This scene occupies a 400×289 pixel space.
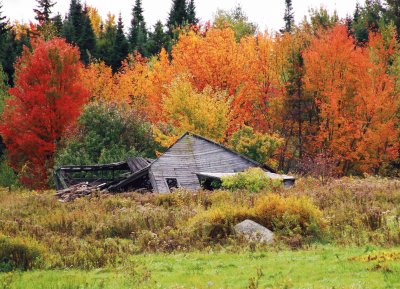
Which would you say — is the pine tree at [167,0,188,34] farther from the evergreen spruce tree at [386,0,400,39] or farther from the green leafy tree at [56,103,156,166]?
the green leafy tree at [56,103,156,166]

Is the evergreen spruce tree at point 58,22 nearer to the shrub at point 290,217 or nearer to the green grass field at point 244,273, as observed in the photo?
the shrub at point 290,217

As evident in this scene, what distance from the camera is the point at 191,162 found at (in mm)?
33812

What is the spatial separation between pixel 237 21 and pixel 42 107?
150 feet

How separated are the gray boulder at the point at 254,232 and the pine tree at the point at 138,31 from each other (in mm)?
64764

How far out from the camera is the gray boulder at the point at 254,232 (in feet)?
54.4

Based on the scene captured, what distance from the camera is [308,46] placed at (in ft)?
166

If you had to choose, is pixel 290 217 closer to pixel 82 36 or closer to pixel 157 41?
pixel 82 36

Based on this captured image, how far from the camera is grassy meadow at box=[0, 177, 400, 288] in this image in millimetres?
11906

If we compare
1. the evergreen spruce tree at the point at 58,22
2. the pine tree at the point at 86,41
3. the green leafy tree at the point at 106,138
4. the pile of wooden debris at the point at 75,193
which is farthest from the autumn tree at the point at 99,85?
the pile of wooden debris at the point at 75,193

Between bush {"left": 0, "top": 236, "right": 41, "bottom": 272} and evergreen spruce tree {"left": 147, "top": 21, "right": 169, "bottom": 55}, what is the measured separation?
6915 cm

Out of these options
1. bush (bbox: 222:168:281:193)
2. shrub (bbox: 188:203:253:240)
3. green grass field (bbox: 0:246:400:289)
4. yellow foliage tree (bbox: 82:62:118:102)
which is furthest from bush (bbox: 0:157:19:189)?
green grass field (bbox: 0:246:400:289)

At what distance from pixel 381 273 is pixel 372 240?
194 inches

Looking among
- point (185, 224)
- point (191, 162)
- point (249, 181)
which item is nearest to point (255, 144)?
point (191, 162)

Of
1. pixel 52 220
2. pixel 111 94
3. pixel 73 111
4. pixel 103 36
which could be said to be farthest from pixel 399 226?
pixel 103 36
